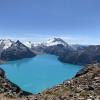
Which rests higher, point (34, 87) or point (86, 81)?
point (86, 81)

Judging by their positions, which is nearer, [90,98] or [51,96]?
[90,98]

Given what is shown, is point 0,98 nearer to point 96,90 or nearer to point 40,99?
point 40,99

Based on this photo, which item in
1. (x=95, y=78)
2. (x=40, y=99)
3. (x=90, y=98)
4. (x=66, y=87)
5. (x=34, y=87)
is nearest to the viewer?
(x=90, y=98)

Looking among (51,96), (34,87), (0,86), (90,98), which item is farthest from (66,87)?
(34,87)

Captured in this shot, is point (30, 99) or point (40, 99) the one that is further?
point (30, 99)

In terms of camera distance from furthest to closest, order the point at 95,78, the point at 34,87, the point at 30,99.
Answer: the point at 34,87
the point at 95,78
the point at 30,99

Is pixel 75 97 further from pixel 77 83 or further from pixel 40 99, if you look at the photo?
pixel 77 83

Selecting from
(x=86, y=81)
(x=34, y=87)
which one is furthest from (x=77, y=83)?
(x=34, y=87)

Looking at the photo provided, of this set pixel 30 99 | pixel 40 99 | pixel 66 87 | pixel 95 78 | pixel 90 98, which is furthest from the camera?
pixel 95 78

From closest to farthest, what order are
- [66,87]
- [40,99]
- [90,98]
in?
[90,98]
[40,99]
[66,87]
